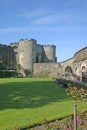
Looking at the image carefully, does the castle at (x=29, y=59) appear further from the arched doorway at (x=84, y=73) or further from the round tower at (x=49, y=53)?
the arched doorway at (x=84, y=73)

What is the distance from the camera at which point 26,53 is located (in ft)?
215

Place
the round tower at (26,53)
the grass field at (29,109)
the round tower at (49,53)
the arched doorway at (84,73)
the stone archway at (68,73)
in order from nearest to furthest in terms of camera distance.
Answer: the grass field at (29,109) → the arched doorway at (84,73) → the stone archway at (68,73) → the round tower at (26,53) → the round tower at (49,53)

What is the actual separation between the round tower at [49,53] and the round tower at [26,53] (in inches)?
249

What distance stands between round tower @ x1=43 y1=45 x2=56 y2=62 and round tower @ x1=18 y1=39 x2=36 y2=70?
6.32 meters

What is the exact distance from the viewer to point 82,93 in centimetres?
1332

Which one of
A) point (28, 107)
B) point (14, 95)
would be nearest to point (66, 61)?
point (14, 95)

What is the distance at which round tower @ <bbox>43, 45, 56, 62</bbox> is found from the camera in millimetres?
72125

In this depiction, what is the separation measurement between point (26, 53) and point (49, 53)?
7.90 meters

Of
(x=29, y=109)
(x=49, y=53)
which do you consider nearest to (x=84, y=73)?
(x=29, y=109)

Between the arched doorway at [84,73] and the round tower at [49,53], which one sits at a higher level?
the round tower at [49,53]

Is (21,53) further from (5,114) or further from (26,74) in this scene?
(5,114)

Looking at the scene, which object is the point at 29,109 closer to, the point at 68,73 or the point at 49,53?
the point at 68,73

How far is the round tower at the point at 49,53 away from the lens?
72125mm

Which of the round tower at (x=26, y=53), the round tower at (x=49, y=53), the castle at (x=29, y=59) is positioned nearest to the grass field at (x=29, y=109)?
the castle at (x=29, y=59)
